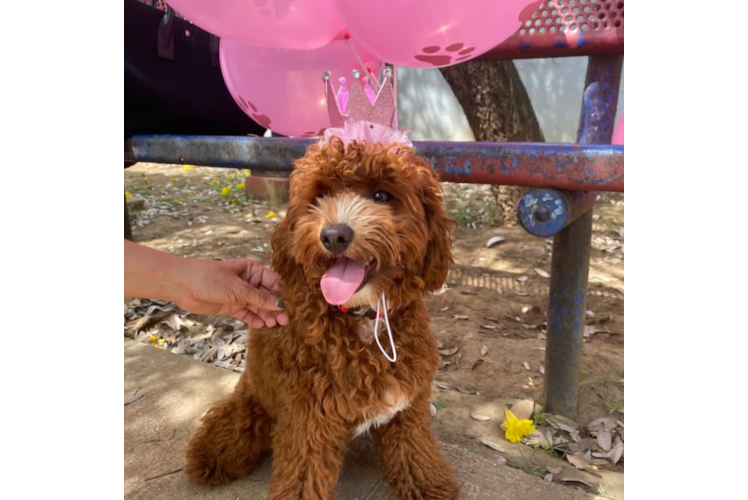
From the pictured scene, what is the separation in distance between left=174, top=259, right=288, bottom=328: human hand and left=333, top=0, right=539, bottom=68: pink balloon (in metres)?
0.94

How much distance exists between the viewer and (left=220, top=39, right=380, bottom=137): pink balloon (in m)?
2.10

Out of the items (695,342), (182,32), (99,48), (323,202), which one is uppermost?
(182,32)

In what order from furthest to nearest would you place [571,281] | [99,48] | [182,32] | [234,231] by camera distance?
[234,231] → [182,32] → [571,281] → [99,48]

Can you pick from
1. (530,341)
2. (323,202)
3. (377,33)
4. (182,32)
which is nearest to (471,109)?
(530,341)

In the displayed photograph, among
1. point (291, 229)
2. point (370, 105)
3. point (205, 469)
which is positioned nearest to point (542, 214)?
point (370, 105)

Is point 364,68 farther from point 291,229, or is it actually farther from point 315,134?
point 291,229

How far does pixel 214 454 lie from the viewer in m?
1.98

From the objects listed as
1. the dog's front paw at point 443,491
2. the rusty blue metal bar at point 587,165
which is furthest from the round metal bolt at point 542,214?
the dog's front paw at point 443,491

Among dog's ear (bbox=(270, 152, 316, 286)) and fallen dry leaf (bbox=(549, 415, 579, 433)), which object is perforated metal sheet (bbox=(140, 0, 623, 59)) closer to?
dog's ear (bbox=(270, 152, 316, 286))

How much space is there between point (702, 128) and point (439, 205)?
0.83m

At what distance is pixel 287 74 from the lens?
210 centimetres

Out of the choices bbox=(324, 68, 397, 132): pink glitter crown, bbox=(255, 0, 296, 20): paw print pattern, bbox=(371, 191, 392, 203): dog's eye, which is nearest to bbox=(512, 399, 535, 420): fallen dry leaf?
bbox=(371, 191, 392, 203): dog's eye

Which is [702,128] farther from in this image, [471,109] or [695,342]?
[471,109]

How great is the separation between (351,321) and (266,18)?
1.09 meters
